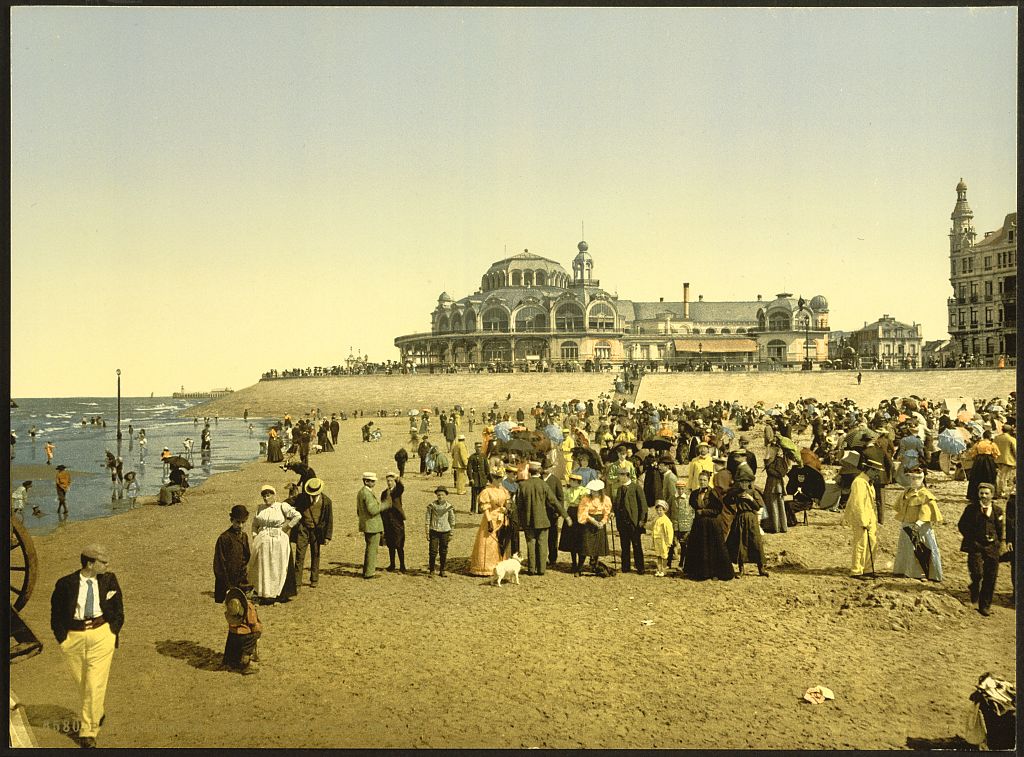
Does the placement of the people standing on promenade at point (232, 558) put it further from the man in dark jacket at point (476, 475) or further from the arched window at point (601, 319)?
the arched window at point (601, 319)

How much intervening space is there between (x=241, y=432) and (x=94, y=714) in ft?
38.9

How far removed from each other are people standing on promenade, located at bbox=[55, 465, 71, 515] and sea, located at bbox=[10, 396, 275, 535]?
0.05 m

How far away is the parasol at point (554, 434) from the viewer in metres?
12.4

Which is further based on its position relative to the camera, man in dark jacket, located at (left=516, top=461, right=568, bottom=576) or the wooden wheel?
man in dark jacket, located at (left=516, top=461, right=568, bottom=576)

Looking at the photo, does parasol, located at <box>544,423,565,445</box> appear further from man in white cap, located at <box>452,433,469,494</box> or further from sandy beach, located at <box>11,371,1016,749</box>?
sandy beach, located at <box>11,371,1016,749</box>

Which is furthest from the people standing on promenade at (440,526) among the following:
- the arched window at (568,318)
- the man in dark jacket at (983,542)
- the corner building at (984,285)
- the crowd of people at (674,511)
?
the arched window at (568,318)

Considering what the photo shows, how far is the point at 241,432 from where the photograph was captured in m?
17.9

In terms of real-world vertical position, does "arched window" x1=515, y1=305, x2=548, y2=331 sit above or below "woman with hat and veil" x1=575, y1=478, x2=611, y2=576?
above

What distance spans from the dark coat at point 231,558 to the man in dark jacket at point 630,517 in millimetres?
4053

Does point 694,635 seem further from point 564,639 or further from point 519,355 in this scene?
point 519,355

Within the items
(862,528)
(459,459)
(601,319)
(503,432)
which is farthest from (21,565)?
(601,319)

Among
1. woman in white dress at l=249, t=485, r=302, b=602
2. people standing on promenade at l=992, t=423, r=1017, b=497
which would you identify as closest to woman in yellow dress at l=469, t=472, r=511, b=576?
woman in white dress at l=249, t=485, r=302, b=602

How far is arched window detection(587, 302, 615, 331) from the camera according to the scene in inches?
1329

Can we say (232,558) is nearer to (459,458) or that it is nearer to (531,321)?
(459,458)
